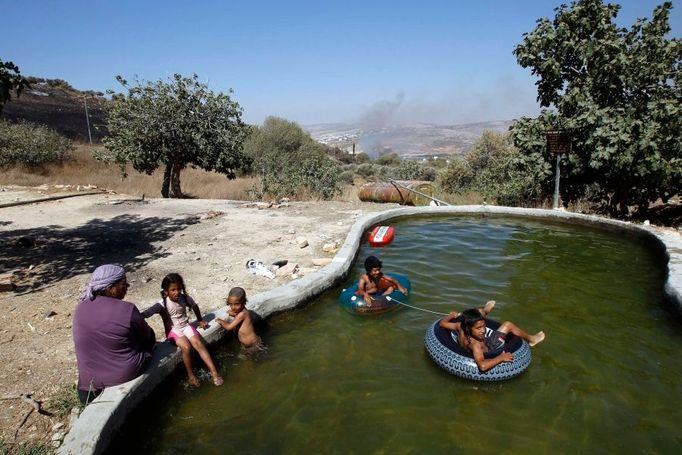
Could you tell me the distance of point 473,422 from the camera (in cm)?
422

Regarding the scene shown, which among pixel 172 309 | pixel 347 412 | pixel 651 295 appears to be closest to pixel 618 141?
pixel 651 295

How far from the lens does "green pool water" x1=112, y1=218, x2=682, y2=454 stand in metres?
3.97

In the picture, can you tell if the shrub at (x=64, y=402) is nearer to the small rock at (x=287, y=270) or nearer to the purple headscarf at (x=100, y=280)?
the purple headscarf at (x=100, y=280)

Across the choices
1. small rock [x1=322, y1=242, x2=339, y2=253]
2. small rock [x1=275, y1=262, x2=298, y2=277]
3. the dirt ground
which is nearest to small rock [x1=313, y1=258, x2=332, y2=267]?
the dirt ground

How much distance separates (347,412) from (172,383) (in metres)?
2.02

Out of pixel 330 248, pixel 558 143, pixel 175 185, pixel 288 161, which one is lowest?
pixel 330 248

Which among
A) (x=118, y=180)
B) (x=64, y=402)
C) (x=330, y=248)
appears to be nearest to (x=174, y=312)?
(x=64, y=402)

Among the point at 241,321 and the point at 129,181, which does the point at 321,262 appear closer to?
the point at 241,321

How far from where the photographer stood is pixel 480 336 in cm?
487

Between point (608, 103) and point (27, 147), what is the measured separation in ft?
84.8

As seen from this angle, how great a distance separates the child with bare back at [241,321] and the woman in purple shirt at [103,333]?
140 centimetres

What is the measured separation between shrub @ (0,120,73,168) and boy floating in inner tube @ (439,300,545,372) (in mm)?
24003

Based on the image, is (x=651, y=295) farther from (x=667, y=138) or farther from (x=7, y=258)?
(x=7, y=258)

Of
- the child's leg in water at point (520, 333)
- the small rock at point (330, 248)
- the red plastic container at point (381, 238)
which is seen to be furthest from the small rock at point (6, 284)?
the child's leg in water at point (520, 333)
